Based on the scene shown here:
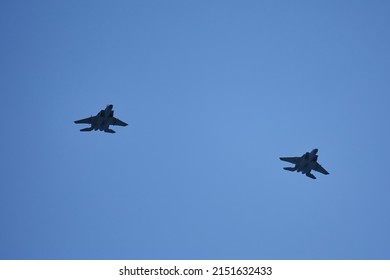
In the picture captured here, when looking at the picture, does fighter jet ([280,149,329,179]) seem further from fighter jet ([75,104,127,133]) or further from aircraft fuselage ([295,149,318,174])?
fighter jet ([75,104,127,133])

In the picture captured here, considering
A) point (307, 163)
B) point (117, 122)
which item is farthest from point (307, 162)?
point (117, 122)

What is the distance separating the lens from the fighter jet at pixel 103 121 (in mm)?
89562

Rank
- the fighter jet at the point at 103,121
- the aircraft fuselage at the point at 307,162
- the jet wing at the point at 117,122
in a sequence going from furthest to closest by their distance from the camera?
1. the jet wing at the point at 117,122
2. the fighter jet at the point at 103,121
3. the aircraft fuselage at the point at 307,162

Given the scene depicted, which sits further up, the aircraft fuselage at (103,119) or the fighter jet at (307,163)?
the aircraft fuselage at (103,119)

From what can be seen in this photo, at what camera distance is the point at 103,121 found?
299 feet

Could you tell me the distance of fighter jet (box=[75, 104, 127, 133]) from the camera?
89.6m

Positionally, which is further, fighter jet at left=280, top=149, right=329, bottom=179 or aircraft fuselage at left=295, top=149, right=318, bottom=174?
fighter jet at left=280, top=149, right=329, bottom=179

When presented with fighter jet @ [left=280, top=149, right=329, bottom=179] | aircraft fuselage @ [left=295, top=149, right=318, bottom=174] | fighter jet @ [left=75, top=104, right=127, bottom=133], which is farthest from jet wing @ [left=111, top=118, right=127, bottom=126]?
aircraft fuselage @ [left=295, top=149, right=318, bottom=174]

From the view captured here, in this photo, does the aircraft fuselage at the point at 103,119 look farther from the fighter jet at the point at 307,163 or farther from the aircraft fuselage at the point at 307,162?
the aircraft fuselage at the point at 307,162

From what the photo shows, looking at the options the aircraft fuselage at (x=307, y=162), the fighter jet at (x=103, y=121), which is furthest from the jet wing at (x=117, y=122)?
the aircraft fuselage at (x=307, y=162)
